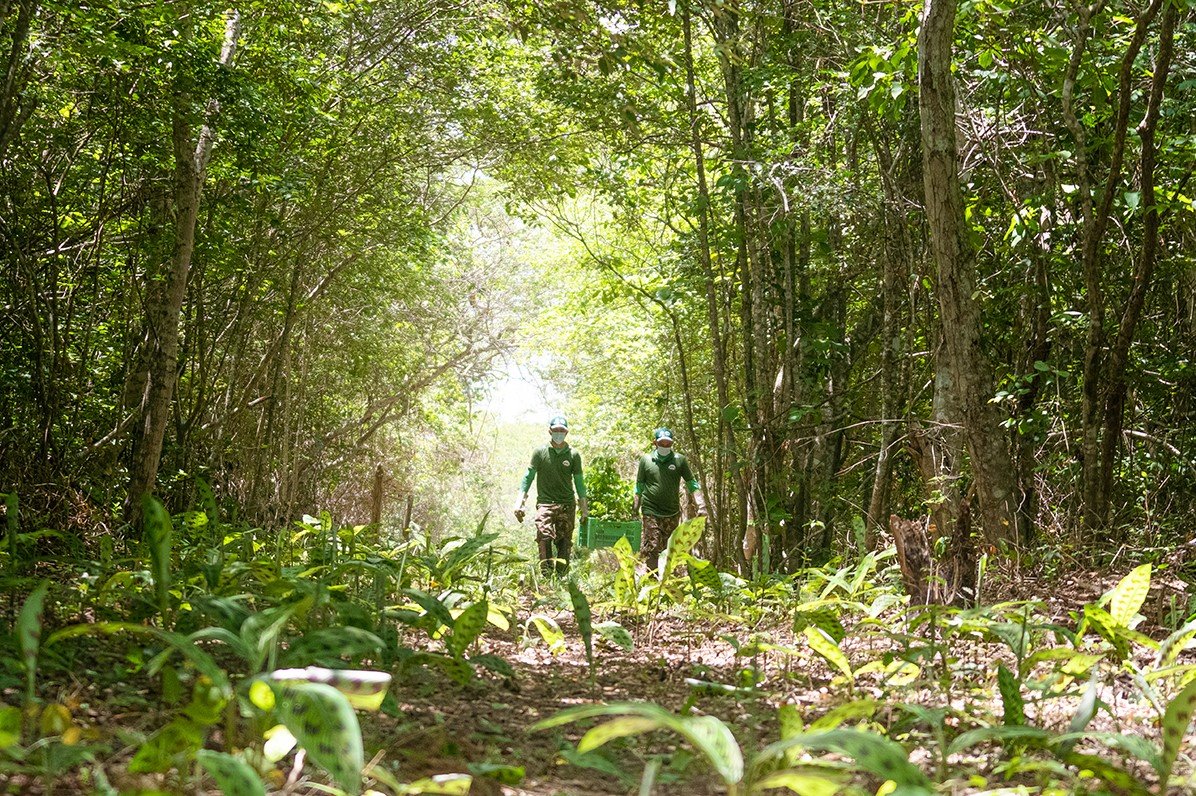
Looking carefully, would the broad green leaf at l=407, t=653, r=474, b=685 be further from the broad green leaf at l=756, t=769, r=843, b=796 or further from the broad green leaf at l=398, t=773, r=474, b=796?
the broad green leaf at l=756, t=769, r=843, b=796

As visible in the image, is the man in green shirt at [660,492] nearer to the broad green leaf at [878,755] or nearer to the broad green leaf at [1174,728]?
the broad green leaf at [1174,728]

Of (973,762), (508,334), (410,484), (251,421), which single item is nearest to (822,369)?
(973,762)

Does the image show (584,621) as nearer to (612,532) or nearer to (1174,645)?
(1174,645)

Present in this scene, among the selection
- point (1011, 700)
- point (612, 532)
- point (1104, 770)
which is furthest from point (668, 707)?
point (612, 532)

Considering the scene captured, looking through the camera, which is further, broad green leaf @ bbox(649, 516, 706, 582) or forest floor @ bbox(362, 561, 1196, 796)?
broad green leaf @ bbox(649, 516, 706, 582)

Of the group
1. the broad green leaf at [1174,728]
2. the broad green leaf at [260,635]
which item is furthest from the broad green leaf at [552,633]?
the broad green leaf at [1174,728]

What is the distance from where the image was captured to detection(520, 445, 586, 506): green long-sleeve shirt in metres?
9.07

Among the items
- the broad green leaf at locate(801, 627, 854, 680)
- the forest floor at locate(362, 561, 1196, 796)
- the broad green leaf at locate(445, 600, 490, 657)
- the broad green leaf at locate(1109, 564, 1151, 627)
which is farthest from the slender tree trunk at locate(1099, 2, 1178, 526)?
the broad green leaf at locate(445, 600, 490, 657)

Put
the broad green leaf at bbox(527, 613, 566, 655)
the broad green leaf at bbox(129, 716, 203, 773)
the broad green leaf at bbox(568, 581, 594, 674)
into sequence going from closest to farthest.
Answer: the broad green leaf at bbox(129, 716, 203, 773), the broad green leaf at bbox(568, 581, 594, 674), the broad green leaf at bbox(527, 613, 566, 655)

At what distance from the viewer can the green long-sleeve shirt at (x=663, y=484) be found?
8.96 metres

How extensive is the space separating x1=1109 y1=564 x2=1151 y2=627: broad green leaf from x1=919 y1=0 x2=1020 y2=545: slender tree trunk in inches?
56.6

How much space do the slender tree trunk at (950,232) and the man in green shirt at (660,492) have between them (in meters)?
4.36

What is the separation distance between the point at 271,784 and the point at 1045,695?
80.0 inches

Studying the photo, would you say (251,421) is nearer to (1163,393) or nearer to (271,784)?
(1163,393)
